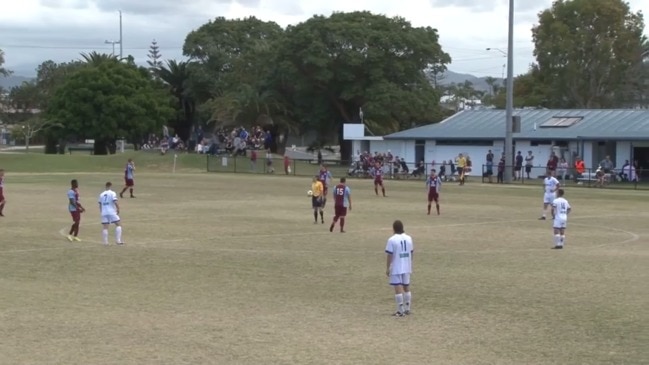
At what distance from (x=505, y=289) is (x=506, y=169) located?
1726 inches

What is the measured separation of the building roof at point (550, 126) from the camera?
62000 millimetres

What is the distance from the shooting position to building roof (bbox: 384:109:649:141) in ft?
203

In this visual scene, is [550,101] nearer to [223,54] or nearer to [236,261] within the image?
[223,54]

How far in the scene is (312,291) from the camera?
17516mm

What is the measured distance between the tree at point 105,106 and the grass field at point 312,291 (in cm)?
5667

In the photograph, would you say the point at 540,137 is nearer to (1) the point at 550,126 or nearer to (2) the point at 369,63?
(1) the point at 550,126

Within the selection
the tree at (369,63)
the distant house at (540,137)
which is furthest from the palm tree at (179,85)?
the distant house at (540,137)

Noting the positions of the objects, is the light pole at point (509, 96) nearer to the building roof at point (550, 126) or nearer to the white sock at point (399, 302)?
the building roof at point (550, 126)

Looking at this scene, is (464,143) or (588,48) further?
(588,48)

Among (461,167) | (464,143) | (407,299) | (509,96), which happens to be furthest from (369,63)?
(407,299)

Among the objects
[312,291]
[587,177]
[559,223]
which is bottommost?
[312,291]

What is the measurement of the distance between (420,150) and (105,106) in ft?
117

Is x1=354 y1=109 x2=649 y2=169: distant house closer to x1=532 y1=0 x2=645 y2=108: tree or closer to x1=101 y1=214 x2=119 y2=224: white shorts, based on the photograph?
x1=532 y1=0 x2=645 y2=108: tree

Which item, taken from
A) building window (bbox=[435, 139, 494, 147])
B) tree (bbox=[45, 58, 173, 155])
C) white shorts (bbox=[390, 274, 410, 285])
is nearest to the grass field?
white shorts (bbox=[390, 274, 410, 285])
